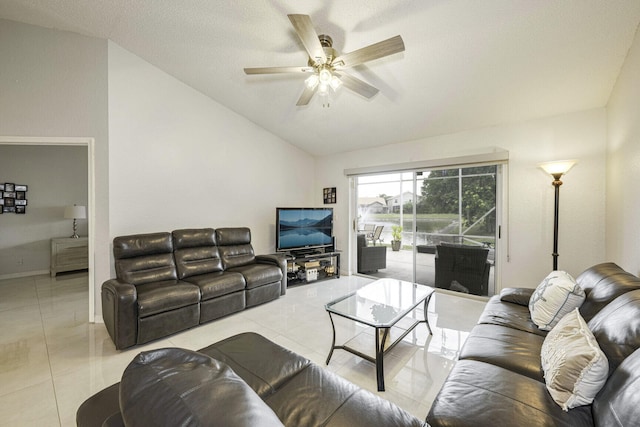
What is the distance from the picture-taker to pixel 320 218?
16.4 ft

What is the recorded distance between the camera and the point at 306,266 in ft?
15.1

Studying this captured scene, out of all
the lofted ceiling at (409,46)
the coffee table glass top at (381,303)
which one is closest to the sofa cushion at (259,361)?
the coffee table glass top at (381,303)

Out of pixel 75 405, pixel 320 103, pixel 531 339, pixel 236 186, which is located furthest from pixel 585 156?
pixel 75 405

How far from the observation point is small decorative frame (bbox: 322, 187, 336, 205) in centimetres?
534

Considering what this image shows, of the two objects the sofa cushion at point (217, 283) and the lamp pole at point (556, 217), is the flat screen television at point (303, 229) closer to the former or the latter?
the sofa cushion at point (217, 283)

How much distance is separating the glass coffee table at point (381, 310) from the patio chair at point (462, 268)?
48.4 inches

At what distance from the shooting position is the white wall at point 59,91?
9.26 feet

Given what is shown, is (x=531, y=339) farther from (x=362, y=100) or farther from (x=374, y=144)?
(x=374, y=144)

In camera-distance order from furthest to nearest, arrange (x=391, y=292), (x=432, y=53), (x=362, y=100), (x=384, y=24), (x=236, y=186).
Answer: (x=236, y=186) < (x=362, y=100) < (x=391, y=292) < (x=432, y=53) < (x=384, y=24)

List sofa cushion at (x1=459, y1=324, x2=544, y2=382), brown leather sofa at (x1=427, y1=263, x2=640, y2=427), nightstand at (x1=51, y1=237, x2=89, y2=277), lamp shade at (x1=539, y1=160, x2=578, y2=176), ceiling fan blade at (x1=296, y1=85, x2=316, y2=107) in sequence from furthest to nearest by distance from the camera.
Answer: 1. nightstand at (x1=51, y1=237, x2=89, y2=277)
2. lamp shade at (x1=539, y1=160, x2=578, y2=176)
3. ceiling fan blade at (x1=296, y1=85, x2=316, y2=107)
4. sofa cushion at (x1=459, y1=324, x2=544, y2=382)
5. brown leather sofa at (x1=427, y1=263, x2=640, y2=427)

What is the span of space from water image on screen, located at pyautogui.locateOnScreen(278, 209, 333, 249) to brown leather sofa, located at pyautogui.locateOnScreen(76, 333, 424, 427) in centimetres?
285

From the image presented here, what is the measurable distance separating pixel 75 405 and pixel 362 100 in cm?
395

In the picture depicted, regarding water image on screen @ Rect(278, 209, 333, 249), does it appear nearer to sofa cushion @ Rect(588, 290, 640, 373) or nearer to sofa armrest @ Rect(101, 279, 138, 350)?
sofa armrest @ Rect(101, 279, 138, 350)

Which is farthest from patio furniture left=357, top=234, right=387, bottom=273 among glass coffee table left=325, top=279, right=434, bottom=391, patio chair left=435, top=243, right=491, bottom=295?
glass coffee table left=325, top=279, right=434, bottom=391
